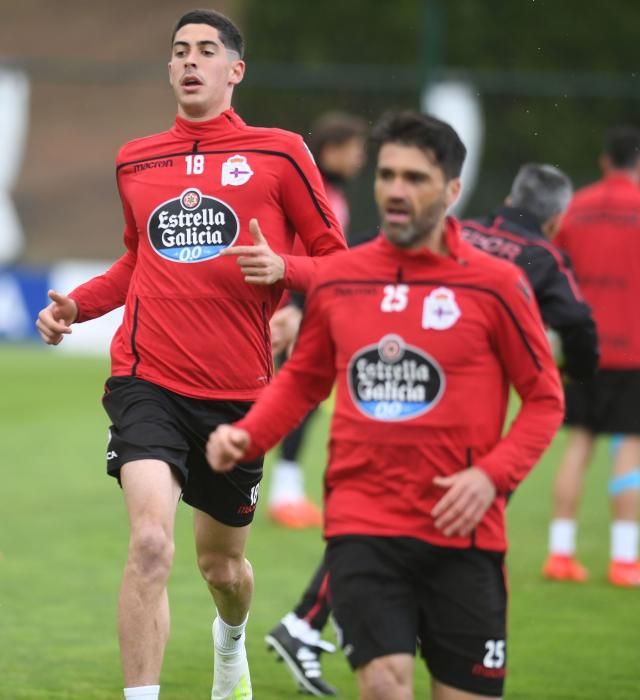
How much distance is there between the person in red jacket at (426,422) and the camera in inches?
186

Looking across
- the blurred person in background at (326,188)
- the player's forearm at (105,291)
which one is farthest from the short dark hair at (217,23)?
the blurred person in background at (326,188)

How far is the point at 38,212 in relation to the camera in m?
30.4

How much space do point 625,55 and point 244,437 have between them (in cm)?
2649

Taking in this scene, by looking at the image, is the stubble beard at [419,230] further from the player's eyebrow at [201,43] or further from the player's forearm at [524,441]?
the player's eyebrow at [201,43]

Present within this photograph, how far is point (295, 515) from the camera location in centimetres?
1130

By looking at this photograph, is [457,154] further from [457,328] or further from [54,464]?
[54,464]

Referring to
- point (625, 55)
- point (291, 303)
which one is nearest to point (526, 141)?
point (625, 55)

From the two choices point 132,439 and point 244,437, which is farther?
point 132,439

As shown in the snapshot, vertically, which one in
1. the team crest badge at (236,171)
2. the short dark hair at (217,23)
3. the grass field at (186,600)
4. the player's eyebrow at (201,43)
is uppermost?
the short dark hair at (217,23)

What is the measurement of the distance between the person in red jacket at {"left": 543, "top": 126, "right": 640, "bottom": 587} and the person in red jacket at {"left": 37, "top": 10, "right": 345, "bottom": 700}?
378 centimetres

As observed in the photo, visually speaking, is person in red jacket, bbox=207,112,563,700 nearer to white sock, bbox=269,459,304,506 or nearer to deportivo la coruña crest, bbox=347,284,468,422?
deportivo la coruña crest, bbox=347,284,468,422

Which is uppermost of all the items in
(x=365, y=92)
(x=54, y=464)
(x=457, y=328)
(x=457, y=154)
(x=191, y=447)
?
(x=365, y=92)

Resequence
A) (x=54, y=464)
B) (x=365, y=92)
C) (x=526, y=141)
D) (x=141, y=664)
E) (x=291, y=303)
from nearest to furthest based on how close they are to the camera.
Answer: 1. (x=141, y=664)
2. (x=291, y=303)
3. (x=54, y=464)
4. (x=365, y=92)
5. (x=526, y=141)

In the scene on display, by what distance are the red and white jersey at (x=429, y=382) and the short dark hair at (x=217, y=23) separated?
1.86 metres
